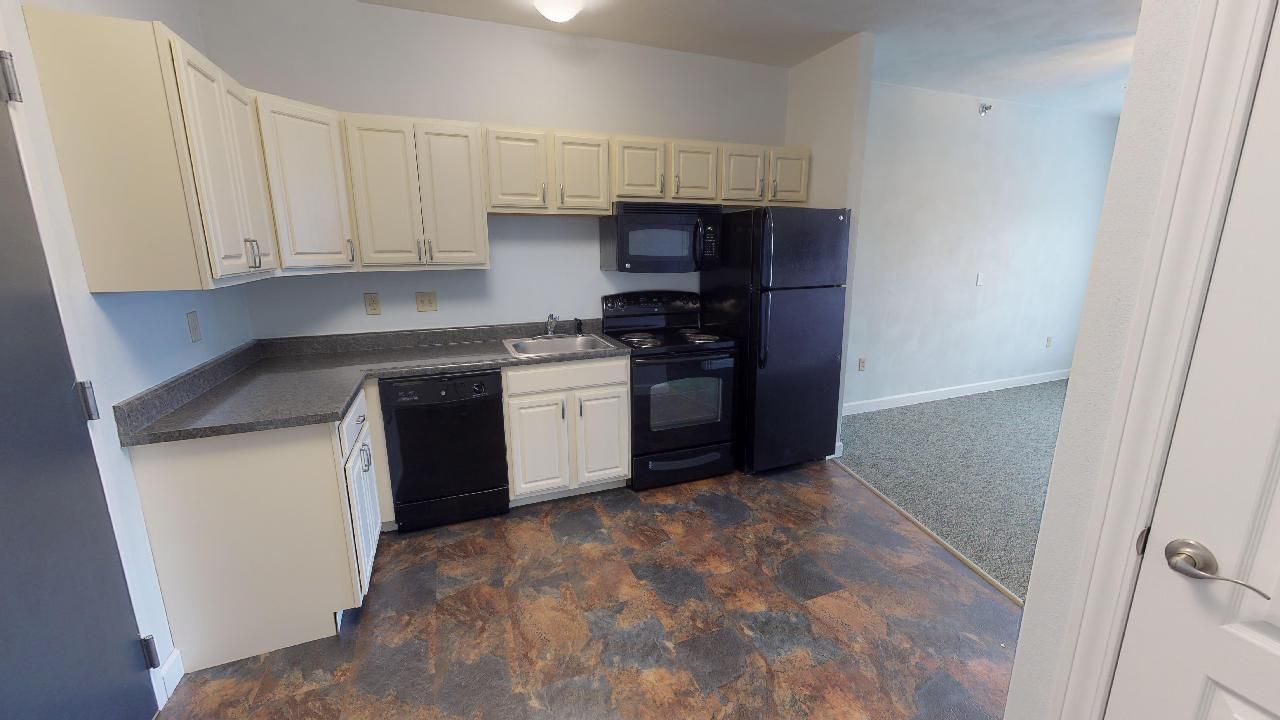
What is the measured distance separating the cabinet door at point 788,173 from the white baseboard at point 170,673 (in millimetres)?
3518

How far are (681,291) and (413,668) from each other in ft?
8.33

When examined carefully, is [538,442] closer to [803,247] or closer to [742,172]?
[803,247]

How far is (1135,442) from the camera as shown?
90 cm

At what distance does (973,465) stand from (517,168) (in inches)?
134

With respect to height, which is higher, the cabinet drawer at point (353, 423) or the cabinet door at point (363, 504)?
the cabinet drawer at point (353, 423)

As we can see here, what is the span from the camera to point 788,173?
3.26m

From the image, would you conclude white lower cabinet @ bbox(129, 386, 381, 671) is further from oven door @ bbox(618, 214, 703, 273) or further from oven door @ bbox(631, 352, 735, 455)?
oven door @ bbox(618, 214, 703, 273)

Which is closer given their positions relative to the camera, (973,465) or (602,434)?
(602,434)

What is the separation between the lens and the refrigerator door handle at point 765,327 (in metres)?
2.93

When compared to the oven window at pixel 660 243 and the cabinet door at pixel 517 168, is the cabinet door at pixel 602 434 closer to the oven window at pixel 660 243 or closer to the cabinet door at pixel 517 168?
the oven window at pixel 660 243

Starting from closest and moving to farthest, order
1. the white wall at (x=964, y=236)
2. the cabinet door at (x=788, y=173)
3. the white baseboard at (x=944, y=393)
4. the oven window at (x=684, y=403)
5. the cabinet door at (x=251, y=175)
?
the cabinet door at (x=251, y=175), the oven window at (x=684, y=403), the cabinet door at (x=788, y=173), the white wall at (x=964, y=236), the white baseboard at (x=944, y=393)

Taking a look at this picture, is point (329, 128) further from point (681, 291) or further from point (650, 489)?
point (650, 489)

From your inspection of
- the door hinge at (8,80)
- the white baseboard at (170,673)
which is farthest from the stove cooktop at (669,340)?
the door hinge at (8,80)

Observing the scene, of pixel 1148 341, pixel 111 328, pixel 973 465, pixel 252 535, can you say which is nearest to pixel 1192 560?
pixel 1148 341
